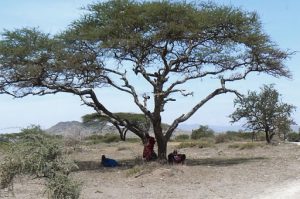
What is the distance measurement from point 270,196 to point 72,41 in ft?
38.6

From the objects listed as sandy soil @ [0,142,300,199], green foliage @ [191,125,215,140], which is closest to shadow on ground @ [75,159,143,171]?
sandy soil @ [0,142,300,199]

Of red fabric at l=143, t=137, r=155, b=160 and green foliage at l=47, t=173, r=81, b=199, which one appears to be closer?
green foliage at l=47, t=173, r=81, b=199

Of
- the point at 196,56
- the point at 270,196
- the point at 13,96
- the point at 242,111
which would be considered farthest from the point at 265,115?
the point at 270,196

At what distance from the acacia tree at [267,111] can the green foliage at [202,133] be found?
73.3ft

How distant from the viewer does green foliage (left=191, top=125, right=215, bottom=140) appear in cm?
6212

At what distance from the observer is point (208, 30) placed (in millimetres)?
21328

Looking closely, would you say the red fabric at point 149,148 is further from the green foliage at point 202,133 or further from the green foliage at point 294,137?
the green foliage at point 202,133

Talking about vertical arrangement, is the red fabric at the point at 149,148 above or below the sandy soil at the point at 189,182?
above

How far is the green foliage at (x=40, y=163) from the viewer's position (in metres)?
8.88

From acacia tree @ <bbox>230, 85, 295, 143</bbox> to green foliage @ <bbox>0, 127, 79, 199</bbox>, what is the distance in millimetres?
28002

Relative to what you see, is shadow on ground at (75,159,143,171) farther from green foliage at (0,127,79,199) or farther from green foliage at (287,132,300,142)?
green foliage at (287,132,300,142)

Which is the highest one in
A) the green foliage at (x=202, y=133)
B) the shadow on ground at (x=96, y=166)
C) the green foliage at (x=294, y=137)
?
the green foliage at (x=202, y=133)

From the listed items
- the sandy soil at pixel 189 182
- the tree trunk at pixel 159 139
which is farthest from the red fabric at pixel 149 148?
the sandy soil at pixel 189 182

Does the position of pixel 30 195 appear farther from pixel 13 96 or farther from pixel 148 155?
pixel 13 96
